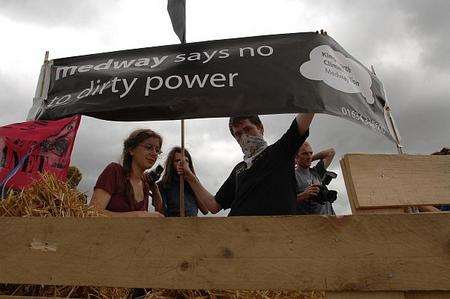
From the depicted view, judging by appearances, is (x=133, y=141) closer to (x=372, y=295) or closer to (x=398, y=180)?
(x=398, y=180)

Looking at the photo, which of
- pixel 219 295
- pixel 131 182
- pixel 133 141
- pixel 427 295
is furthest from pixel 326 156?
pixel 427 295

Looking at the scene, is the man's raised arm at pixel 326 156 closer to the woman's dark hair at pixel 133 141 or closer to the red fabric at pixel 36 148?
the woman's dark hair at pixel 133 141

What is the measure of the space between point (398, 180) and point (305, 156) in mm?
2936

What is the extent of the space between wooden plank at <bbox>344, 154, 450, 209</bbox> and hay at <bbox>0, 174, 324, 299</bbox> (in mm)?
497

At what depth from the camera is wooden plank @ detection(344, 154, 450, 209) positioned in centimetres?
175

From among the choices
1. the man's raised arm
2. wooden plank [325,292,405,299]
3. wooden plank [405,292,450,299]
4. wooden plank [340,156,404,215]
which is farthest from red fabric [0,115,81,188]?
the man's raised arm

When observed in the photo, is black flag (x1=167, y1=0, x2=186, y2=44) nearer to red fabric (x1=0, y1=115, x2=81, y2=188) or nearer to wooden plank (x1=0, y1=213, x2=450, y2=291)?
red fabric (x1=0, y1=115, x2=81, y2=188)

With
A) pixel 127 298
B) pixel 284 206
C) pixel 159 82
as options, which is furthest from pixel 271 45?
pixel 127 298

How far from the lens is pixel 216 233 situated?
1.39 meters

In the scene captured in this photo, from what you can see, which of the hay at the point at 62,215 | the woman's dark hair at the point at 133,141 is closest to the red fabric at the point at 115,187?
the woman's dark hair at the point at 133,141

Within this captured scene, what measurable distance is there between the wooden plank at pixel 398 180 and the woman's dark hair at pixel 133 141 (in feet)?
7.22

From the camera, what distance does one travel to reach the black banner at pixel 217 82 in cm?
232

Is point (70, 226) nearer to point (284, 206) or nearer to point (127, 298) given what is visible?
point (127, 298)

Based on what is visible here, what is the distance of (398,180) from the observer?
1815mm
